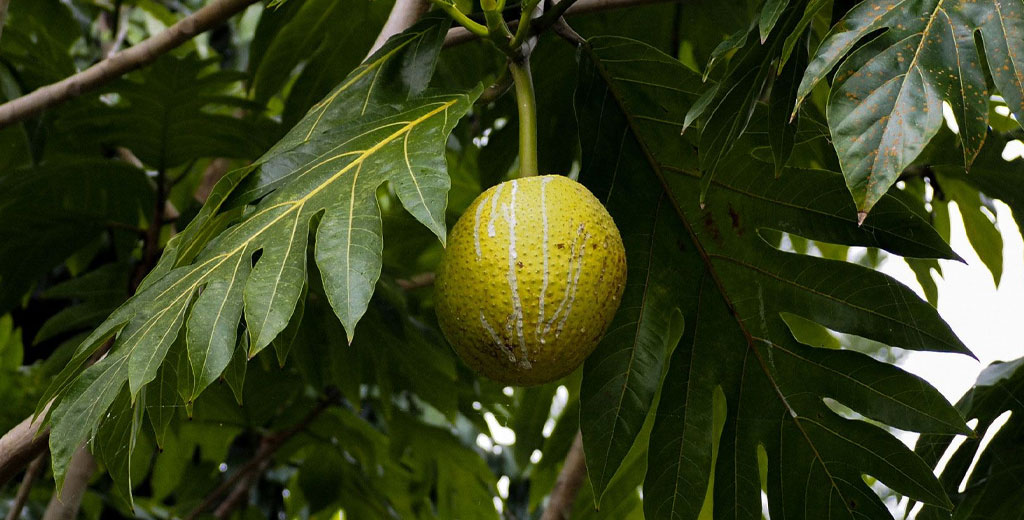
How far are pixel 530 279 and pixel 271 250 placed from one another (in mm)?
261

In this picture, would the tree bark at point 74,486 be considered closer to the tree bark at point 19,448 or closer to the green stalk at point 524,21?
the tree bark at point 19,448

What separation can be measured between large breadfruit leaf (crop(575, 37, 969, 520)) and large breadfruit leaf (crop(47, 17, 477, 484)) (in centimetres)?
32

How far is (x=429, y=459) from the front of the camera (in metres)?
2.19

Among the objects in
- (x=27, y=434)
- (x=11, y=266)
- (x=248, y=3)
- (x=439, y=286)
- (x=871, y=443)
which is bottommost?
(x=11, y=266)

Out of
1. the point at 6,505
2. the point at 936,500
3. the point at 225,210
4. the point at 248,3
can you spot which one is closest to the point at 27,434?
the point at 225,210

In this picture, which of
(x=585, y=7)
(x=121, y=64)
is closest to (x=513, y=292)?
(x=585, y=7)

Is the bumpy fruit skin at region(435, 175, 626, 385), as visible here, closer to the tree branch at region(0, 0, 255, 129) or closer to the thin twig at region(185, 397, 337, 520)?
the tree branch at region(0, 0, 255, 129)

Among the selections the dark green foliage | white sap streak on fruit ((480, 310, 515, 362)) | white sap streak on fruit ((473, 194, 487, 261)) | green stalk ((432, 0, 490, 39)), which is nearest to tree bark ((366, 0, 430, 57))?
the dark green foliage

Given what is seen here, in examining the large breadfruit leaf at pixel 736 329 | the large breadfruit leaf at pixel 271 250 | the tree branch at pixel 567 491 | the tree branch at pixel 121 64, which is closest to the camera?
the large breadfruit leaf at pixel 271 250

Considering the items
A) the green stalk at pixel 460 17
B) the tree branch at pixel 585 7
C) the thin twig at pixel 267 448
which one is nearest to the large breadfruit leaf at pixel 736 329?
the tree branch at pixel 585 7

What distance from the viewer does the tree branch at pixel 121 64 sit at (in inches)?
54.6

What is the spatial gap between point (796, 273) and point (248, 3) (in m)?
0.86

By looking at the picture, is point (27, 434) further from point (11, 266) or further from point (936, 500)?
point (936, 500)

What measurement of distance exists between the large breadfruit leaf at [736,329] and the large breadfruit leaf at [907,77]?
359mm
